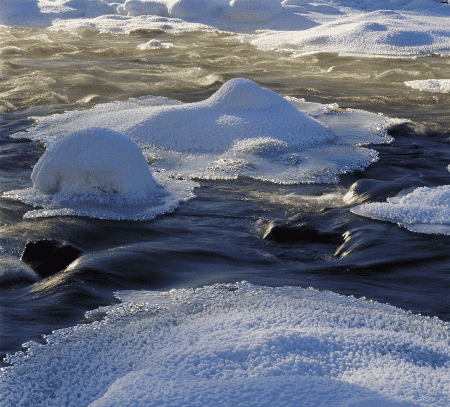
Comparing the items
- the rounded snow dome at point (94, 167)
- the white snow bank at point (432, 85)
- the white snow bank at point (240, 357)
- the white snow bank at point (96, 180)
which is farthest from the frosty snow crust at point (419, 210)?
the white snow bank at point (432, 85)

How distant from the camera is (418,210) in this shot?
3.62 metres

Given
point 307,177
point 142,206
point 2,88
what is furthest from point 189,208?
point 2,88

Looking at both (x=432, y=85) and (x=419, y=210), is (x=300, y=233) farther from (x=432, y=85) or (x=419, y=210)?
(x=432, y=85)

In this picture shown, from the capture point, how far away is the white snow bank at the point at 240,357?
1654 mm

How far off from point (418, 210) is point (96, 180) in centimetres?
232

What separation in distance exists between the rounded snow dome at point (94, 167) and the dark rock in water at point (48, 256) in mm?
811

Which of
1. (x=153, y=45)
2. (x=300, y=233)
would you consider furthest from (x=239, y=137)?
(x=153, y=45)

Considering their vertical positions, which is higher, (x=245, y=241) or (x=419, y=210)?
(x=419, y=210)

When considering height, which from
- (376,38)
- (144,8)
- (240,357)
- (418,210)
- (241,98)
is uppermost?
(144,8)

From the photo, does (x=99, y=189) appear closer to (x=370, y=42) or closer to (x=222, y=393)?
(x=222, y=393)

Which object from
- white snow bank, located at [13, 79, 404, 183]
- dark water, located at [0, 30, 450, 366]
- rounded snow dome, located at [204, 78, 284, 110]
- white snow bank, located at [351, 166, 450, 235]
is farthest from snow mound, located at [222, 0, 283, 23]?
white snow bank, located at [351, 166, 450, 235]

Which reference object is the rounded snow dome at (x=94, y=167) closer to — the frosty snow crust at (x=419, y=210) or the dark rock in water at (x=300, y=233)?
the dark rock in water at (x=300, y=233)

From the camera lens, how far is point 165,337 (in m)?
2.11

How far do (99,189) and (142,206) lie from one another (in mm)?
353
